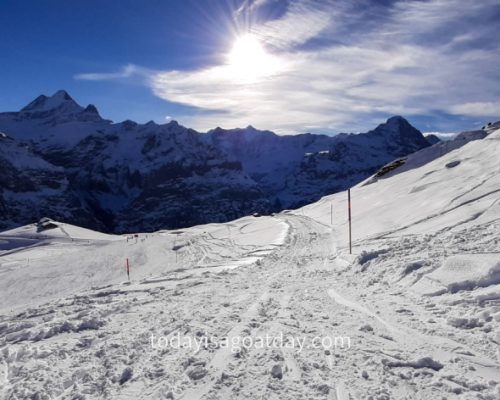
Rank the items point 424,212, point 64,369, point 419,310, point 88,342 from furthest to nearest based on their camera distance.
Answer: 1. point 424,212
2. point 419,310
3. point 88,342
4. point 64,369

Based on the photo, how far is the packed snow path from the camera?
6387 mm

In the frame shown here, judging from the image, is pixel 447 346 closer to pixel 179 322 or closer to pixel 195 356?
pixel 195 356

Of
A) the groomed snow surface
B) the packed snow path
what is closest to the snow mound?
the groomed snow surface

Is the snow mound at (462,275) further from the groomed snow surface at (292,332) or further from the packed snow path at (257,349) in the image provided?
the packed snow path at (257,349)

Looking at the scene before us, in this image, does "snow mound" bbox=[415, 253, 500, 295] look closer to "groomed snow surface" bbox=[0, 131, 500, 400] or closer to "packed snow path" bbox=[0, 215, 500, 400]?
"groomed snow surface" bbox=[0, 131, 500, 400]

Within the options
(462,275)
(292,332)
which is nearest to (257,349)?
(292,332)

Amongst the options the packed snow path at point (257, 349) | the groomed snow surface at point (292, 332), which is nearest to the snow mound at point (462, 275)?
the groomed snow surface at point (292, 332)

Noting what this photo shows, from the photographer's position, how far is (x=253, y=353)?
7.73m

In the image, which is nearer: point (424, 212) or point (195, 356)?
point (195, 356)

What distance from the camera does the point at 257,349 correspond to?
792cm

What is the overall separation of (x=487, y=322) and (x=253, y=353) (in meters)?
5.10

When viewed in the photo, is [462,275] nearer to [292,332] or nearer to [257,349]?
[292,332]

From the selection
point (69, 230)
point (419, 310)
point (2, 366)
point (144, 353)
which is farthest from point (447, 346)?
point (69, 230)

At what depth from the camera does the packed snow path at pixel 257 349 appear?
6387mm
